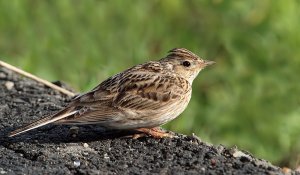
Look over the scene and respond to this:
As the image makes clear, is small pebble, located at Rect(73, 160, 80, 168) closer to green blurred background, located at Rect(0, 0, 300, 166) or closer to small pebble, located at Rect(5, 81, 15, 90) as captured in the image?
small pebble, located at Rect(5, 81, 15, 90)

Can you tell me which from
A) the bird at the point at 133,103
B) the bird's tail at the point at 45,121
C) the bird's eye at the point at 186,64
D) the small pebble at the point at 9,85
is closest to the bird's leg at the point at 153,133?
the bird at the point at 133,103

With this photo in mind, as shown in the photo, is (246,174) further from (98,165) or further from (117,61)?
(117,61)

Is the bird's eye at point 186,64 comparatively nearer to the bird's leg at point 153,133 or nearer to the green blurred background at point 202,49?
the bird's leg at point 153,133

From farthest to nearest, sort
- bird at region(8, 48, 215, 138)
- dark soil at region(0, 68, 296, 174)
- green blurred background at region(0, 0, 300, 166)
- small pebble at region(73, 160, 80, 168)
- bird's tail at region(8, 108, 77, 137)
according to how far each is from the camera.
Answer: green blurred background at region(0, 0, 300, 166) → bird at region(8, 48, 215, 138) → bird's tail at region(8, 108, 77, 137) → small pebble at region(73, 160, 80, 168) → dark soil at region(0, 68, 296, 174)

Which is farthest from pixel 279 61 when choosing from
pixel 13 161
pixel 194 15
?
pixel 13 161

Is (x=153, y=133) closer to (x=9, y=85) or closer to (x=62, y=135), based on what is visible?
(x=62, y=135)

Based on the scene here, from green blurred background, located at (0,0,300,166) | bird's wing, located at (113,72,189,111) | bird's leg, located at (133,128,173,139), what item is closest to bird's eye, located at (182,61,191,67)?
bird's wing, located at (113,72,189,111)

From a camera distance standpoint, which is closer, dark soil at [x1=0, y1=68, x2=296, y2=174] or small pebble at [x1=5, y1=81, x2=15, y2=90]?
dark soil at [x1=0, y1=68, x2=296, y2=174]
